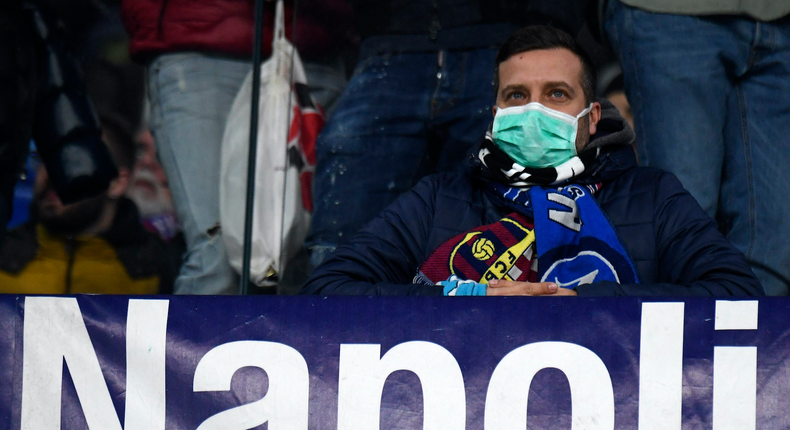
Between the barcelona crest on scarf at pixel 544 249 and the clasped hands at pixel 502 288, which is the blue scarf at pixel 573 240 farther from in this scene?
the clasped hands at pixel 502 288

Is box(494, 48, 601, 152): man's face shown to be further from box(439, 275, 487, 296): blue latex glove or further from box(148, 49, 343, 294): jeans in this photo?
box(148, 49, 343, 294): jeans

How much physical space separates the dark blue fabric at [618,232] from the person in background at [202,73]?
1331 mm

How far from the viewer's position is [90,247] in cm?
403

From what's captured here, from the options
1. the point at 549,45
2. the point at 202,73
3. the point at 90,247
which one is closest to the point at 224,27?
the point at 202,73

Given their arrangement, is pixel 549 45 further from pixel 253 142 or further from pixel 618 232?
pixel 253 142

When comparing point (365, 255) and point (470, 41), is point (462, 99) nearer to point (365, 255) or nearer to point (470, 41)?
point (470, 41)

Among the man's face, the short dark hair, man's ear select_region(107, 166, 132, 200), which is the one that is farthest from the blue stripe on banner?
man's ear select_region(107, 166, 132, 200)

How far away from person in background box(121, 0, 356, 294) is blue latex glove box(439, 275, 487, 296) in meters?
1.72

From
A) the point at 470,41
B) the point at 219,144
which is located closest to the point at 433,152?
the point at 470,41

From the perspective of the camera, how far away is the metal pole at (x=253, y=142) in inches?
153

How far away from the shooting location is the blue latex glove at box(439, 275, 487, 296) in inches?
92.1

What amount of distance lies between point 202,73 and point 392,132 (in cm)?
88

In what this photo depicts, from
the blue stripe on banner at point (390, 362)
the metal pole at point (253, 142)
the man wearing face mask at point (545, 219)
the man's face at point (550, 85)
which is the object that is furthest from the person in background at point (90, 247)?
the man's face at point (550, 85)

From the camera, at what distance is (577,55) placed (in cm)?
296
